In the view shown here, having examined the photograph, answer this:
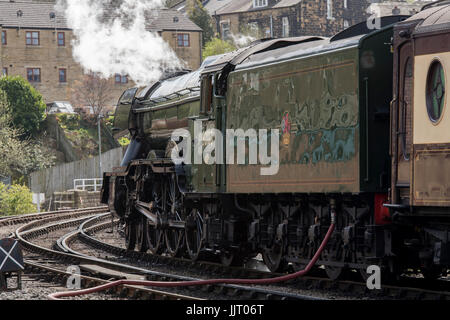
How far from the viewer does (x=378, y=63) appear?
11812mm

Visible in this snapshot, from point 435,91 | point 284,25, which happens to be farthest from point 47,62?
point 435,91

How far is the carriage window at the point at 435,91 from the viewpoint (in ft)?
33.7

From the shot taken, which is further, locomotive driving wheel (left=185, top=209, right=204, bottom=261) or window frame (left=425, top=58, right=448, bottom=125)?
locomotive driving wheel (left=185, top=209, right=204, bottom=261)

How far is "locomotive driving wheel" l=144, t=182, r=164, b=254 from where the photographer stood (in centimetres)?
1908

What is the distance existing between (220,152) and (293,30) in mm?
66419

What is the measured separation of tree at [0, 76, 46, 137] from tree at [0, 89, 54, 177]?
2.75ft

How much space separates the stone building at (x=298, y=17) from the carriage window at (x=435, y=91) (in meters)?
68.5

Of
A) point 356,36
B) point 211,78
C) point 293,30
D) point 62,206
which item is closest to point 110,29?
point 62,206

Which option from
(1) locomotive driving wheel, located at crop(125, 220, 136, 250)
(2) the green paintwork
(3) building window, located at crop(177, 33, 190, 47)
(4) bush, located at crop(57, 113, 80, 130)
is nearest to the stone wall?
(4) bush, located at crop(57, 113, 80, 130)

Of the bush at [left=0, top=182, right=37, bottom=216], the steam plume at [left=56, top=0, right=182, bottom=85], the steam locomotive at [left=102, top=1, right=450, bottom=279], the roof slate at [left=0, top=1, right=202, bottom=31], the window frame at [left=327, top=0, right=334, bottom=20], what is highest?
the window frame at [left=327, top=0, right=334, bottom=20]

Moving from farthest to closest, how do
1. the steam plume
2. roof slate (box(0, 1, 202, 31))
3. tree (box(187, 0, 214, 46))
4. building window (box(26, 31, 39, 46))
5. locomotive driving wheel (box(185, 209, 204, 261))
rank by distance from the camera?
tree (box(187, 0, 214, 46))
building window (box(26, 31, 39, 46))
roof slate (box(0, 1, 202, 31))
the steam plume
locomotive driving wheel (box(185, 209, 204, 261))

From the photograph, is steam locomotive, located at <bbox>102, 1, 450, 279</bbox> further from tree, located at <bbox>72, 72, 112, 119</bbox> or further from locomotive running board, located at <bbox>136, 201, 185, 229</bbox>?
tree, located at <bbox>72, 72, 112, 119</bbox>
